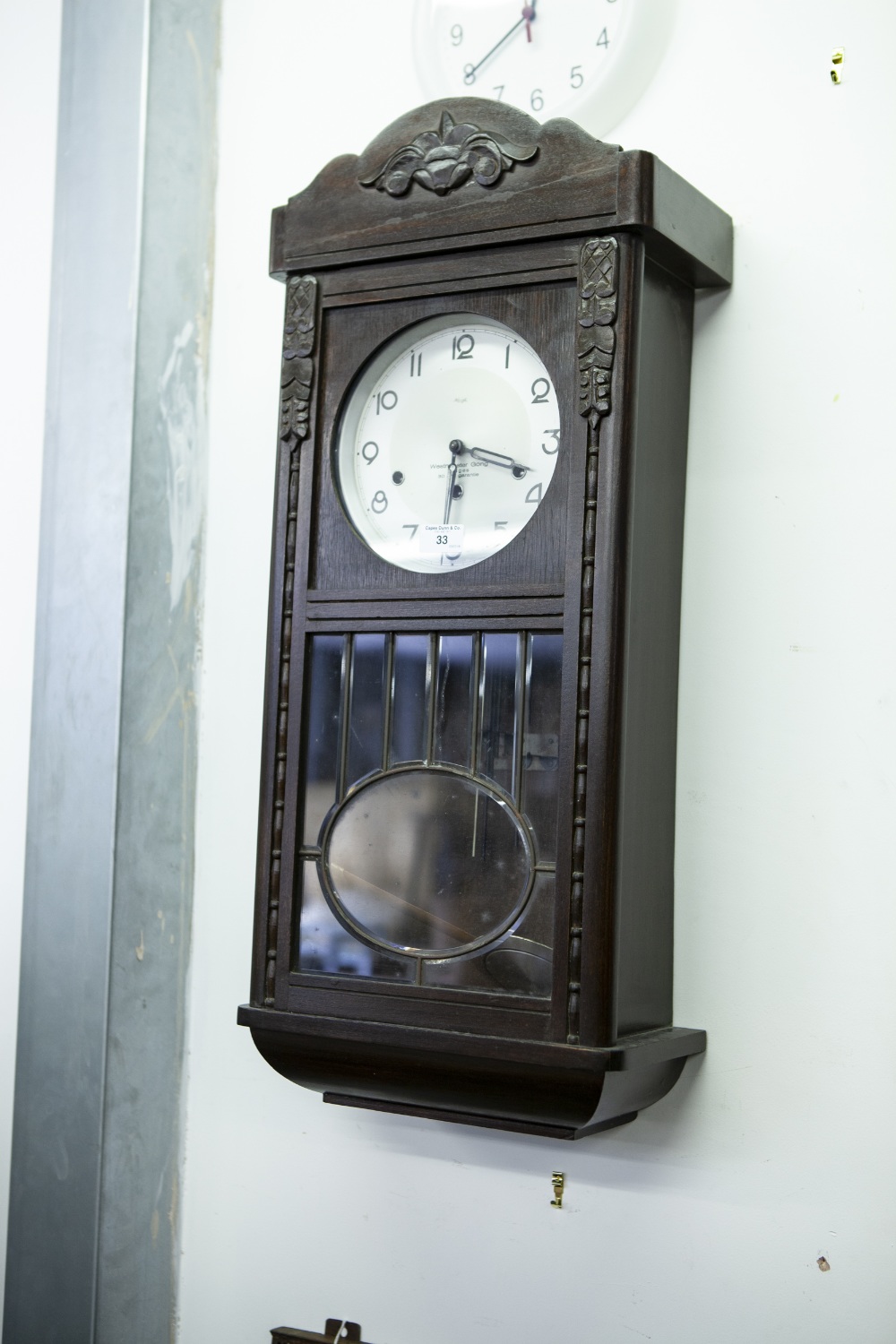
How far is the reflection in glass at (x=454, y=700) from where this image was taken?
1.26 m

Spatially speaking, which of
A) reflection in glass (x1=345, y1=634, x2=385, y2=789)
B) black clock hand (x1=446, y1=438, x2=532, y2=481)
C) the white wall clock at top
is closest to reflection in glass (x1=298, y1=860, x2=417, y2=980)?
reflection in glass (x1=345, y1=634, x2=385, y2=789)

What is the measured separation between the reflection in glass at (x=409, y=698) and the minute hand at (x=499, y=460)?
179 millimetres

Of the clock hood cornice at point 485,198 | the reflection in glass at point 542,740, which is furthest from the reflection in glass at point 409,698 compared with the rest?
the clock hood cornice at point 485,198

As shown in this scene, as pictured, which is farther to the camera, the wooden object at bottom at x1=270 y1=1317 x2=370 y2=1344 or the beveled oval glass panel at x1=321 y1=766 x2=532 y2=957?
the wooden object at bottom at x1=270 y1=1317 x2=370 y2=1344

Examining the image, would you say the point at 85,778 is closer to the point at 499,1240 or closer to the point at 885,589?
the point at 499,1240

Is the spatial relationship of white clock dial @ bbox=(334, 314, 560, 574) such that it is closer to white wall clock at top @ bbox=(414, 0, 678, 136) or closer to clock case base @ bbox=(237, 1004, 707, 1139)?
white wall clock at top @ bbox=(414, 0, 678, 136)

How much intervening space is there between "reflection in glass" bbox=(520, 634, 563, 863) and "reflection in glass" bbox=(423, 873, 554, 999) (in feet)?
0.13

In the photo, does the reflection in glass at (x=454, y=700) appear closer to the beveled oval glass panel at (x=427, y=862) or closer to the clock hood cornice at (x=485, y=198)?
the beveled oval glass panel at (x=427, y=862)

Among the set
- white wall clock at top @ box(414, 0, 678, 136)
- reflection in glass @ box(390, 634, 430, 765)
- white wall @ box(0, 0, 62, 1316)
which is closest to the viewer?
reflection in glass @ box(390, 634, 430, 765)

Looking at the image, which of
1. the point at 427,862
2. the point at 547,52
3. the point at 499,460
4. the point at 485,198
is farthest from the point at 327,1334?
the point at 547,52

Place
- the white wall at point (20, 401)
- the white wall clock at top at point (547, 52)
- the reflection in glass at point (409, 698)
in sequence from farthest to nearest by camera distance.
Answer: the white wall at point (20, 401)
the white wall clock at top at point (547, 52)
the reflection in glass at point (409, 698)

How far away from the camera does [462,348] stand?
1.33 metres

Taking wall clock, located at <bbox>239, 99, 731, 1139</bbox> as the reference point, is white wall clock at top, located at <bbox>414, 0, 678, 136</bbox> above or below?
above

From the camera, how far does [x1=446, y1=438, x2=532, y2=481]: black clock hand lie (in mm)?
1273
